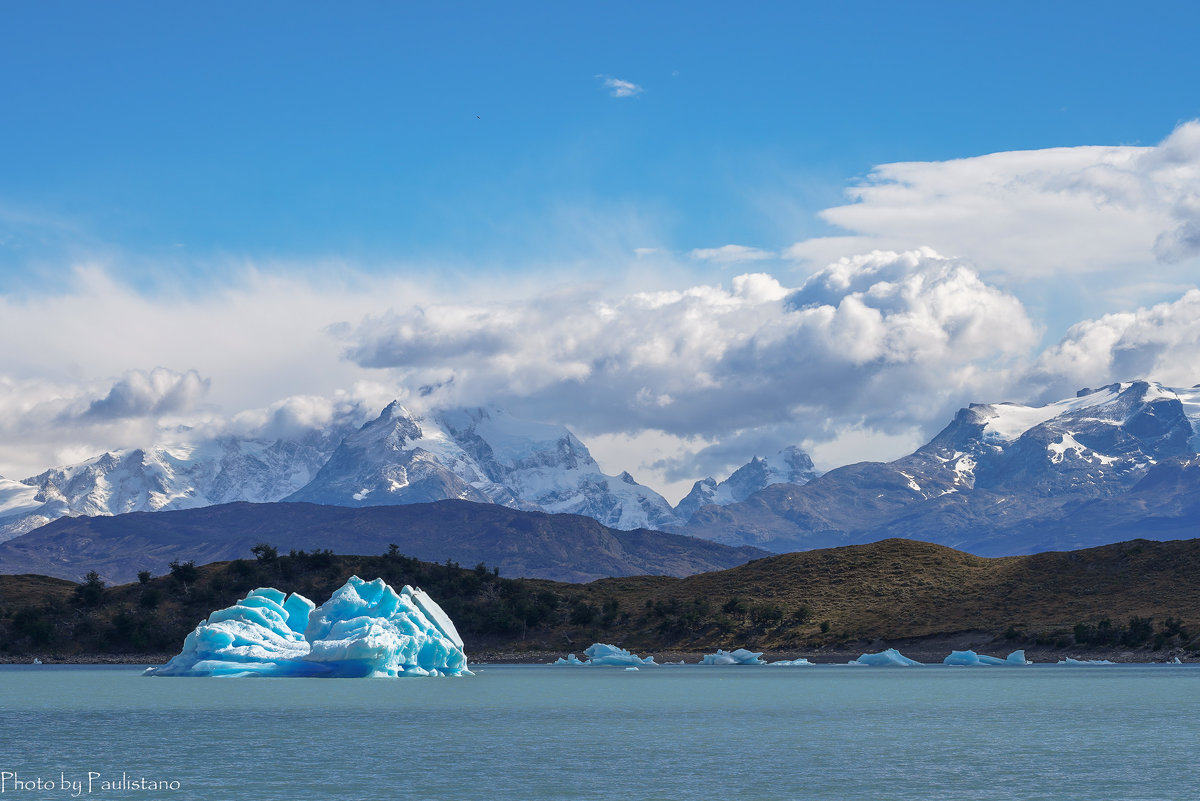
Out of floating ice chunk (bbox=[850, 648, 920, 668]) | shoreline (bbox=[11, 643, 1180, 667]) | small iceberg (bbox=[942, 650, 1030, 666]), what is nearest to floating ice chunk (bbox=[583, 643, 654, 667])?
shoreline (bbox=[11, 643, 1180, 667])

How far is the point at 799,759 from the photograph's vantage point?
5019cm

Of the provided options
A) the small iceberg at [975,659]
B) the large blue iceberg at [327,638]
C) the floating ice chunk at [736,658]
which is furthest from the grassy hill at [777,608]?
the large blue iceberg at [327,638]

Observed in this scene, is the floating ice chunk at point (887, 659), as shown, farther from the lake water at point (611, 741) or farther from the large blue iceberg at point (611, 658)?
the lake water at point (611, 741)

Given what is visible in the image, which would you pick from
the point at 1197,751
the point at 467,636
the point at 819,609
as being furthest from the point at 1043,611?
the point at 1197,751

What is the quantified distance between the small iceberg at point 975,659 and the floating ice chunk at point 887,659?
4614 mm

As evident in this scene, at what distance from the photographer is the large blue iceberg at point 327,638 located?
10094 cm

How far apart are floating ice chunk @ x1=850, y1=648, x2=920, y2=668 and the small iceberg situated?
4614 mm

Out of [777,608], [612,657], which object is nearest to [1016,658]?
[777,608]

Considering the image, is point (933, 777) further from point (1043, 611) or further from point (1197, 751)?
point (1043, 611)

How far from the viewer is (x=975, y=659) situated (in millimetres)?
139875

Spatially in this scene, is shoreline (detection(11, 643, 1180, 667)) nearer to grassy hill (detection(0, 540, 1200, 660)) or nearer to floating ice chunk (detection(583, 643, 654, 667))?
grassy hill (detection(0, 540, 1200, 660))

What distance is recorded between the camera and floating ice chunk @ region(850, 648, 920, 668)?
14062 centimetres

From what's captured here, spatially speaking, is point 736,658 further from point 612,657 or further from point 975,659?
point 975,659

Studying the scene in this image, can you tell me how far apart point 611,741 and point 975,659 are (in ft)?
307
